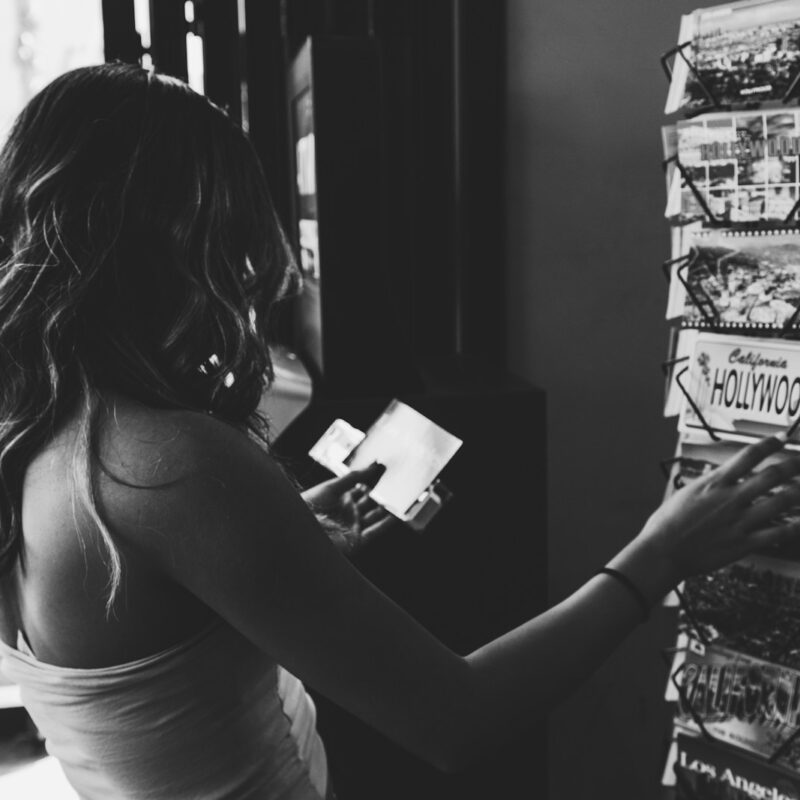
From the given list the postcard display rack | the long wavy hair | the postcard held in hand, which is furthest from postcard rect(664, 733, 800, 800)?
the long wavy hair

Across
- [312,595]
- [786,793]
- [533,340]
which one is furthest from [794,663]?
[533,340]

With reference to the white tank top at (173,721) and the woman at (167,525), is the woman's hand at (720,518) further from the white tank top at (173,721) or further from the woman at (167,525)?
the white tank top at (173,721)

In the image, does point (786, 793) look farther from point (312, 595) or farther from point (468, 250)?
point (468, 250)

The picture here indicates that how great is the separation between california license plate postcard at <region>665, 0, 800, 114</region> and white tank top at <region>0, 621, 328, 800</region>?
30.1 inches

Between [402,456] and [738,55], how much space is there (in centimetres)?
61

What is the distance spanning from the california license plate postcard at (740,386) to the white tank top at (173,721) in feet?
1.87

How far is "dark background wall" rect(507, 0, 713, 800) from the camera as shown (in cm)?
158

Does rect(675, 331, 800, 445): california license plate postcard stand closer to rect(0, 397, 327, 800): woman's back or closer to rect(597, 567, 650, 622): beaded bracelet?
rect(597, 567, 650, 622): beaded bracelet

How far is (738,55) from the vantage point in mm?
1030

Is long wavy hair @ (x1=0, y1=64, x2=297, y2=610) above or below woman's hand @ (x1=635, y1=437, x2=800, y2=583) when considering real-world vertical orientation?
above

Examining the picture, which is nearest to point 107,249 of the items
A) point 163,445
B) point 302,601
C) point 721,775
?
point 163,445

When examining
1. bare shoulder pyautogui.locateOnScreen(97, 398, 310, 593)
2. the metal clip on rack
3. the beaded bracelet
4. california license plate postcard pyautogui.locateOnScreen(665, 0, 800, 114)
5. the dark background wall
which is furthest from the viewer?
the dark background wall

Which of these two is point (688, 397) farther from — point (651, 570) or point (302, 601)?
point (302, 601)

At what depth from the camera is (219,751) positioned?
2.82 feet
